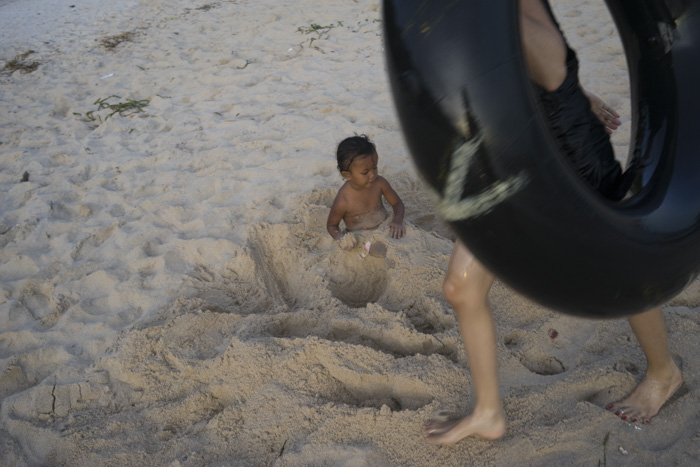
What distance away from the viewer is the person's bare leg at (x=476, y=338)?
160 centimetres

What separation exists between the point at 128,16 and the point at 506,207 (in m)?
7.64

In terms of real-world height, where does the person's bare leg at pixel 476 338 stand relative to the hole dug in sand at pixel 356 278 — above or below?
above

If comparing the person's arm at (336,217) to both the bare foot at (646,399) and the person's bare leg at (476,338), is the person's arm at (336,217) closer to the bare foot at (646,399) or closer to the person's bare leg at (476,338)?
the person's bare leg at (476,338)

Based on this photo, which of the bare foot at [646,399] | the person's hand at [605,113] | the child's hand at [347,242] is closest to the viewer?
the bare foot at [646,399]

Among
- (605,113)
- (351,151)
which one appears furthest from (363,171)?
(605,113)

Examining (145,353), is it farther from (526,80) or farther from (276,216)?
(526,80)

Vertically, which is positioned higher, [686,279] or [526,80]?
[526,80]

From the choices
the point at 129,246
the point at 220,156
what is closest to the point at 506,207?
the point at 129,246

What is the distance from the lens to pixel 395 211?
10.2ft

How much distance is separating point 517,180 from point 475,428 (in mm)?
1030

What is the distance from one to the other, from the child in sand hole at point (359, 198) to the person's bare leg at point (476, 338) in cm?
123

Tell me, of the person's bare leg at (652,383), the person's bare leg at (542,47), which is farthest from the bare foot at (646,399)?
the person's bare leg at (542,47)

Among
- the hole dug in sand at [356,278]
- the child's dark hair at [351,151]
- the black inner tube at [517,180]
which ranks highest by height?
the black inner tube at [517,180]

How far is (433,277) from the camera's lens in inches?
105
